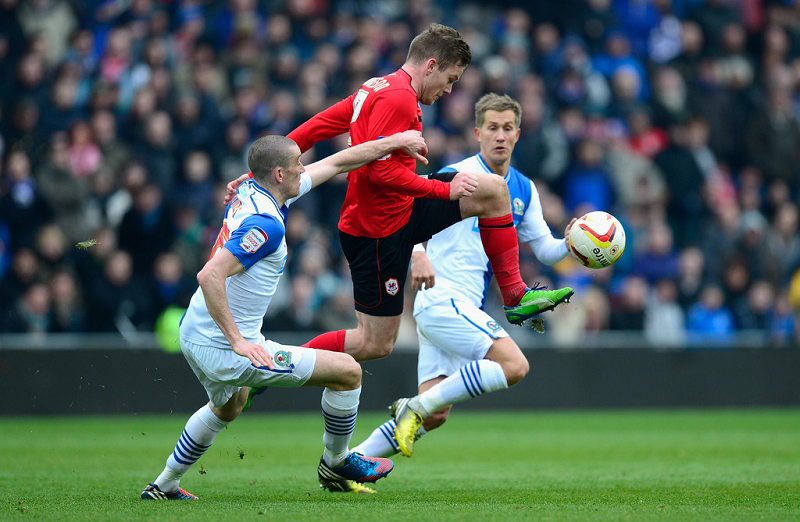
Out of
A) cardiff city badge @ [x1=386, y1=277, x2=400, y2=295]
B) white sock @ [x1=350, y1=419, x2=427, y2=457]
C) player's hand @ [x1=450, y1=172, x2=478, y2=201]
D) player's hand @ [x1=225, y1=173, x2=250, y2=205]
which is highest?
player's hand @ [x1=450, y1=172, x2=478, y2=201]

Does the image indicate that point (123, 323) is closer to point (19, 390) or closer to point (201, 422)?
point (19, 390)

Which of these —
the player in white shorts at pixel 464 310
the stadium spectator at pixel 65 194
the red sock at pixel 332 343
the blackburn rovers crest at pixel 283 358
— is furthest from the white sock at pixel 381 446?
the stadium spectator at pixel 65 194

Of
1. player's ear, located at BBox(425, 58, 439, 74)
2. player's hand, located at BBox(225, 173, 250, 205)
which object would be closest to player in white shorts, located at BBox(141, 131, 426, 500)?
player's hand, located at BBox(225, 173, 250, 205)

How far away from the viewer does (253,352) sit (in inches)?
199

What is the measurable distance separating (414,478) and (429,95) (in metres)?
2.81

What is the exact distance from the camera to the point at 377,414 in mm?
12570

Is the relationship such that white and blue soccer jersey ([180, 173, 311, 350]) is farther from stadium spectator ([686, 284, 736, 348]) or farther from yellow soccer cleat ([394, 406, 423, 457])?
stadium spectator ([686, 284, 736, 348])

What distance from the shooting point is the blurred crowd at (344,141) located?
11664 mm

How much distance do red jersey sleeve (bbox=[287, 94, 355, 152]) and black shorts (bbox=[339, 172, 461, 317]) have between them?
0.71 m

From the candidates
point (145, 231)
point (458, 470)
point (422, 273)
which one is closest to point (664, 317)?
point (458, 470)

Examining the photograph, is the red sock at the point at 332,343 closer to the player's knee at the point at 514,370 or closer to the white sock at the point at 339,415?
the white sock at the point at 339,415

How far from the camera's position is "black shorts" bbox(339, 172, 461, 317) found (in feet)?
20.6

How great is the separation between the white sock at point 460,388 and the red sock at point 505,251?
1.62 ft

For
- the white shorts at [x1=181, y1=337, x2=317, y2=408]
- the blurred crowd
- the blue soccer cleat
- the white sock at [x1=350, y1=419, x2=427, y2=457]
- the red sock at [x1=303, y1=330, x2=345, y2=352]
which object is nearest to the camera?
the white shorts at [x1=181, y1=337, x2=317, y2=408]
